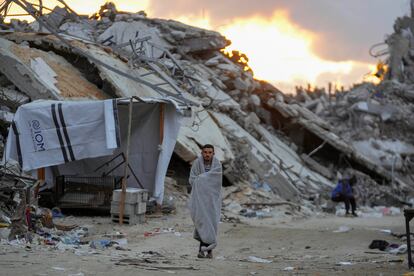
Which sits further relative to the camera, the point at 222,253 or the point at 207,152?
the point at 222,253

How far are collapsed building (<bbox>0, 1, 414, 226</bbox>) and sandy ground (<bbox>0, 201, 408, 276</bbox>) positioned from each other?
89.8 inches

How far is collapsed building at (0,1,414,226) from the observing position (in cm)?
1312

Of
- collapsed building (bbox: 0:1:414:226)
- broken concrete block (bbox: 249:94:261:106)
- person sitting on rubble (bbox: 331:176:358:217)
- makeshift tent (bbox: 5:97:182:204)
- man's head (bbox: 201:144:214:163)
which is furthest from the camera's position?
broken concrete block (bbox: 249:94:261:106)

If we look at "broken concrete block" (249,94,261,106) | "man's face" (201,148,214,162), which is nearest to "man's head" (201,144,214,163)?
"man's face" (201,148,214,162)

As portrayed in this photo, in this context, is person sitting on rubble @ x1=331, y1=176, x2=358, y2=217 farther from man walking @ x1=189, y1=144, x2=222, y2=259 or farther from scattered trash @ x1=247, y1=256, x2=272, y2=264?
man walking @ x1=189, y1=144, x2=222, y2=259

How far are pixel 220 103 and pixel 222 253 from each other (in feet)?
31.5

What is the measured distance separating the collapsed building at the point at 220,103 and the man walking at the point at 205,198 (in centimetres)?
306

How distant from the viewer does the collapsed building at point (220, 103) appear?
13.1 m

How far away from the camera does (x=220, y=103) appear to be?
1767 cm

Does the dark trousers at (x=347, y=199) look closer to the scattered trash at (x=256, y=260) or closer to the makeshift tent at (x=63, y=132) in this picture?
the makeshift tent at (x=63, y=132)

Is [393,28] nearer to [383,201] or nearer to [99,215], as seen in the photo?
[383,201]

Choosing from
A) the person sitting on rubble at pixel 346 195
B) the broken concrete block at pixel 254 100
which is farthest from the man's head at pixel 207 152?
the broken concrete block at pixel 254 100

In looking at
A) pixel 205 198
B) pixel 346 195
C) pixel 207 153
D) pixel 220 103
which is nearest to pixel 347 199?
pixel 346 195

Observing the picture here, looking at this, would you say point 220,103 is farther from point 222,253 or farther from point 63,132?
point 222,253
